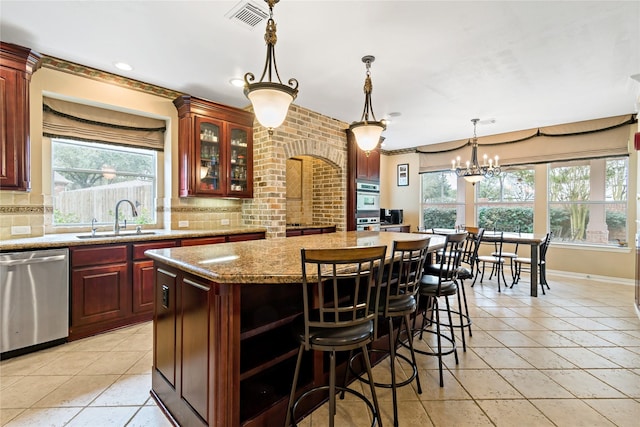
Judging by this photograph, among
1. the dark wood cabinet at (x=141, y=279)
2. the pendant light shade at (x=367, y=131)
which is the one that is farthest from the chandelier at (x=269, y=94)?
the dark wood cabinet at (x=141, y=279)

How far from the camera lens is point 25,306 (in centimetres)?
247

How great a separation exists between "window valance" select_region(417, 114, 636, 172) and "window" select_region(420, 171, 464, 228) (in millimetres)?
405

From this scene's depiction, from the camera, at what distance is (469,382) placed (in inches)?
83.7

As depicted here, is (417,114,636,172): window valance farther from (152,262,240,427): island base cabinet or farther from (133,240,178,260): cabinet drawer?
(152,262,240,427): island base cabinet

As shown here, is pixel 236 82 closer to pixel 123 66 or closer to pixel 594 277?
pixel 123 66

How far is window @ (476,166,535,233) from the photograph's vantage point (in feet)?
18.7

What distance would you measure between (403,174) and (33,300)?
679cm

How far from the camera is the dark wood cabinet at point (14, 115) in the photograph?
259cm

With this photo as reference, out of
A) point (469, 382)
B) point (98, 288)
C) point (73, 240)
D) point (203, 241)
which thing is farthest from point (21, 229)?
point (469, 382)

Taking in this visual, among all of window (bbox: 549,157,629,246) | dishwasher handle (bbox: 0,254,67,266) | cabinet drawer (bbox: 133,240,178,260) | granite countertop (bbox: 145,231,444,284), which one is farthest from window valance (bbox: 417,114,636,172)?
dishwasher handle (bbox: 0,254,67,266)

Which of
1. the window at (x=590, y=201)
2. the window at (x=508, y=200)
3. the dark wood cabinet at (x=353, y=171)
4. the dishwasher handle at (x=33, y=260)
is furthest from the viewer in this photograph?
the window at (x=508, y=200)

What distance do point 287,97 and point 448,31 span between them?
1.63 meters

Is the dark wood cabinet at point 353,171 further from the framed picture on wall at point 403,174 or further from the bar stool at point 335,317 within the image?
the bar stool at point 335,317

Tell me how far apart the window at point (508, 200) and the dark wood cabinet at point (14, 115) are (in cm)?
695
